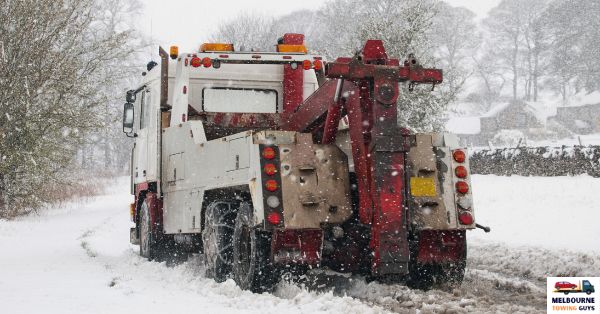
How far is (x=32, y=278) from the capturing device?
27.7ft

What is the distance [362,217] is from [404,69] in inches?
54.0

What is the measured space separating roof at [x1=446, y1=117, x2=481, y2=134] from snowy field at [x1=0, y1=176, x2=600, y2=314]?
50497 mm

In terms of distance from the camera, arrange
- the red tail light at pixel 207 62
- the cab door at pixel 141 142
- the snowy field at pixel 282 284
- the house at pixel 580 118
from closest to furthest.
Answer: the snowy field at pixel 282 284, the red tail light at pixel 207 62, the cab door at pixel 141 142, the house at pixel 580 118

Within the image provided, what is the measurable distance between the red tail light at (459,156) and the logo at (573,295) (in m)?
1.37

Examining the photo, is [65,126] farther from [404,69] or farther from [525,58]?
[525,58]

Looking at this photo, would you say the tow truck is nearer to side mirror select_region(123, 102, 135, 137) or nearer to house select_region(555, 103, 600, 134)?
side mirror select_region(123, 102, 135, 137)

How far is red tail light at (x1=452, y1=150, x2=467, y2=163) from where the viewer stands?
23.5 feet

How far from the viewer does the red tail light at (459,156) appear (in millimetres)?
7160

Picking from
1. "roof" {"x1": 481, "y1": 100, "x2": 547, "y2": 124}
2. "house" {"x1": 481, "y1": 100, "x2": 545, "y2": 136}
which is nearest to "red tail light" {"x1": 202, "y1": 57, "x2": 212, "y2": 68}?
"house" {"x1": 481, "y1": 100, "x2": 545, "y2": 136}

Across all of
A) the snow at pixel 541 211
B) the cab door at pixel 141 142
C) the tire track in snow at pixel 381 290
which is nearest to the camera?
the tire track in snow at pixel 381 290

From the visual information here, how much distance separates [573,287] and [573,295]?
11.3 inches

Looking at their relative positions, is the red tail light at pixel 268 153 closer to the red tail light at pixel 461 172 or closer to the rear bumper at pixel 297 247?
the rear bumper at pixel 297 247

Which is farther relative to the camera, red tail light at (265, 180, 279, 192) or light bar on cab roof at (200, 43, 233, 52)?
light bar on cab roof at (200, 43, 233, 52)

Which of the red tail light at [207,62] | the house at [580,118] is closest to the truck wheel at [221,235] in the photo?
the red tail light at [207,62]
